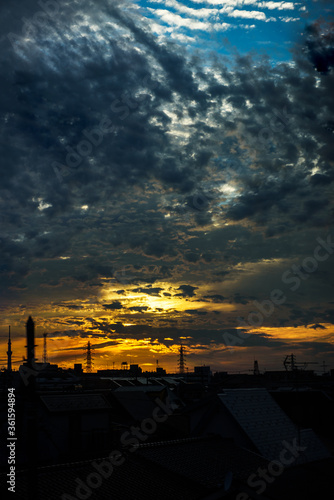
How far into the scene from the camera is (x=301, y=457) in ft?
104

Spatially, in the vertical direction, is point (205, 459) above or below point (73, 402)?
below

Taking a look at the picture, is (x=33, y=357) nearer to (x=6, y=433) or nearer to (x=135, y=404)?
(x=6, y=433)

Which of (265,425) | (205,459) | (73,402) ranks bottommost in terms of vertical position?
(205,459)

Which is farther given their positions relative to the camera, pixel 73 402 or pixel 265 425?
pixel 73 402

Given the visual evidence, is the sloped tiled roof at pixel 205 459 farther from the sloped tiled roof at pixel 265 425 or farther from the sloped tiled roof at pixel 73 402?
the sloped tiled roof at pixel 73 402

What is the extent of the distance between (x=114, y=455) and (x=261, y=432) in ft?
44.0

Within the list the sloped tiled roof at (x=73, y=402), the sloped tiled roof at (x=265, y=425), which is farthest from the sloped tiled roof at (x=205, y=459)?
the sloped tiled roof at (x=73, y=402)

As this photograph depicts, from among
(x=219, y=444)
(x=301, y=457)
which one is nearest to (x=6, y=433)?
(x=219, y=444)

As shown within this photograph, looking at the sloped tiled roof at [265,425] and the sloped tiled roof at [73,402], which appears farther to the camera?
the sloped tiled roof at [73,402]

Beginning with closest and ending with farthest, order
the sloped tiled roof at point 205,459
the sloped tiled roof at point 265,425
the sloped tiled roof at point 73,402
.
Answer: the sloped tiled roof at point 205,459, the sloped tiled roof at point 265,425, the sloped tiled roof at point 73,402

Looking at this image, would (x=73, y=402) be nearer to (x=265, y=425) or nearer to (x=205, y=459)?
(x=205, y=459)

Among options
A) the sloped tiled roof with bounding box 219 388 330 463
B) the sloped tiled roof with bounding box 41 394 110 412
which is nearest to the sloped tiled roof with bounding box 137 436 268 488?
the sloped tiled roof with bounding box 219 388 330 463

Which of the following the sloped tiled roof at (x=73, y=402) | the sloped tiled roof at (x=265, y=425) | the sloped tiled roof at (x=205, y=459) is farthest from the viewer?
the sloped tiled roof at (x=73, y=402)

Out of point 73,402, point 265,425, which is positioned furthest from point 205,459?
point 73,402
